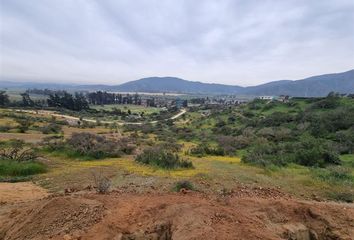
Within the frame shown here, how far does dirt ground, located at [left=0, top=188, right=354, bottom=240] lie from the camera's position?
27.7ft

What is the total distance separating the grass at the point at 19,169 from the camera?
17703 mm

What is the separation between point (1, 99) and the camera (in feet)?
260

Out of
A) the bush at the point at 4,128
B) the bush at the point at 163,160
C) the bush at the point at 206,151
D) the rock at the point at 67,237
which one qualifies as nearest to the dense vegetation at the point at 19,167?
the bush at the point at 163,160

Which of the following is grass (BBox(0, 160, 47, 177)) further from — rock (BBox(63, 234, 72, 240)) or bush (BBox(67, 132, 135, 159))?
rock (BBox(63, 234, 72, 240))

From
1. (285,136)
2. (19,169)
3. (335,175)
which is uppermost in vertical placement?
(335,175)

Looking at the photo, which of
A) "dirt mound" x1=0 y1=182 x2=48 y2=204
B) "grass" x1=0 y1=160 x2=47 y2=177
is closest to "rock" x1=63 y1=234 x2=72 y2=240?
"dirt mound" x1=0 y1=182 x2=48 y2=204

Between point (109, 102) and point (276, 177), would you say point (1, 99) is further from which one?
point (276, 177)

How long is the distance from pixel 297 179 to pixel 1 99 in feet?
247

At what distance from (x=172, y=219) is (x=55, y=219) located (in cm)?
288

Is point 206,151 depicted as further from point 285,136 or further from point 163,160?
point 285,136

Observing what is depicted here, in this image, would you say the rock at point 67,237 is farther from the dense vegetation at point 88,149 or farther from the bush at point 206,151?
the bush at point 206,151

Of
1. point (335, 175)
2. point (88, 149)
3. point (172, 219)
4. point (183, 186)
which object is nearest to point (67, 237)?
point (172, 219)

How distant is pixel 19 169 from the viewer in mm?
17922

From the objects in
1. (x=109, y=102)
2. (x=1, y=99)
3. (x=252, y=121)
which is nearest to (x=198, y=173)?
(x=252, y=121)
